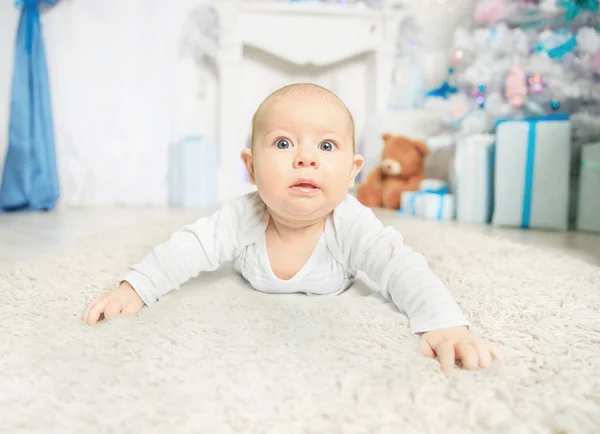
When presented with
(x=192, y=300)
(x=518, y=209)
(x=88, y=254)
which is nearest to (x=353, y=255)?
(x=192, y=300)

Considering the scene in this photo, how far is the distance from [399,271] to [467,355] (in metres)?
0.21

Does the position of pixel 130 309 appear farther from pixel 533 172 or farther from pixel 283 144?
pixel 533 172

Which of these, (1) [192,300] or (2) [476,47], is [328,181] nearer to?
(1) [192,300]

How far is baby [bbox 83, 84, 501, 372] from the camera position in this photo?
30.5 inches

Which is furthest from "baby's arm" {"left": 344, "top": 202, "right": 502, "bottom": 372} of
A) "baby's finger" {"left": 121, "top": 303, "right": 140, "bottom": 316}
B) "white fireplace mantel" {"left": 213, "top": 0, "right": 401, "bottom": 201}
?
"white fireplace mantel" {"left": 213, "top": 0, "right": 401, "bottom": 201}

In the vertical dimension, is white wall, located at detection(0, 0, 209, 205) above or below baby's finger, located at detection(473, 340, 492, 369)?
above

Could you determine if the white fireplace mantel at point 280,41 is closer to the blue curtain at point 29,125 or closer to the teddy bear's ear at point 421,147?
the teddy bear's ear at point 421,147

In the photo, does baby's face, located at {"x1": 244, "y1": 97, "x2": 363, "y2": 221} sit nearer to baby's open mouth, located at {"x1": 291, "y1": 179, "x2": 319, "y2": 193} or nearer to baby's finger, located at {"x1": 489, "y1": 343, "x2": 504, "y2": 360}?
baby's open mouth, located at {"x1": 291, "y1": 179, "x2": 319, "y2": 193}

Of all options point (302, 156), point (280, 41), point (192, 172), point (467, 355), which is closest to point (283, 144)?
point (302, 156)

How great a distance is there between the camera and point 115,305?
2.66 feet

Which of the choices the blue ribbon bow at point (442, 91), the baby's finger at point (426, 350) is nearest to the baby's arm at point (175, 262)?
the baby's finger at point (426, 350)

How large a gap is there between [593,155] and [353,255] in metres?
1.64

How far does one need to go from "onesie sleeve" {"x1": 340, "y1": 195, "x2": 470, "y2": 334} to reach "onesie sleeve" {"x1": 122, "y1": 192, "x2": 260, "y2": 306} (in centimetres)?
20

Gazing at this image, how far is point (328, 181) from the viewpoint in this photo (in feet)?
2.71
